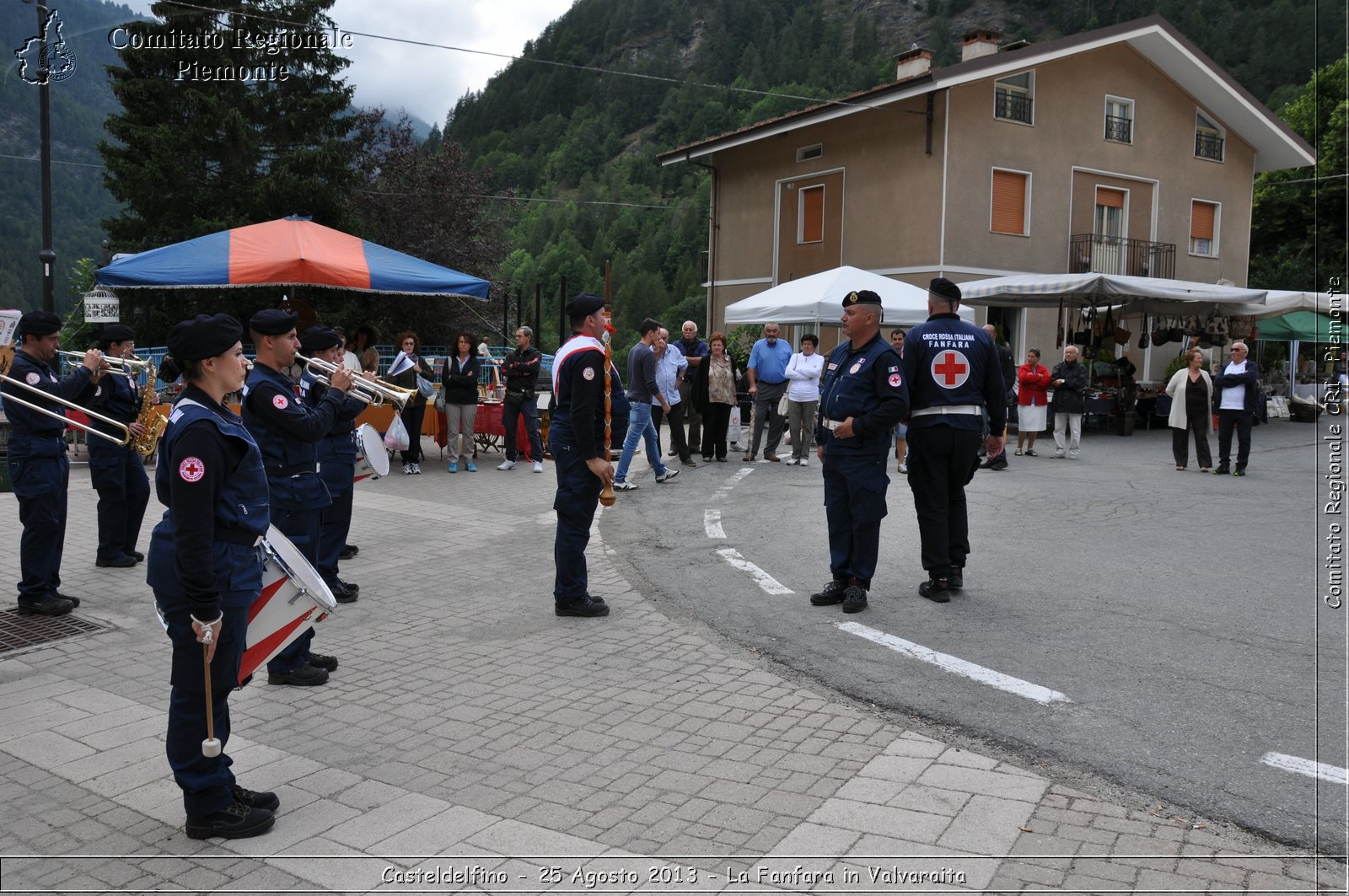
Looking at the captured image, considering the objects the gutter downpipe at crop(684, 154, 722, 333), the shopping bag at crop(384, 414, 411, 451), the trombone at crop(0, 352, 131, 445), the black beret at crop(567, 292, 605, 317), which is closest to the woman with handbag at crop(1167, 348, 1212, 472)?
the shopping bag at crop(384, 414, 411, 451)

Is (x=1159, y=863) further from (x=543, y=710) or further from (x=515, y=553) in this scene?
(x=515, y=553)

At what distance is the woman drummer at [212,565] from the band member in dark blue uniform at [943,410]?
426 centimetres

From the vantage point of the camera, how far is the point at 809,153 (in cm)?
2883

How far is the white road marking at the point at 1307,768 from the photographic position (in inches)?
155

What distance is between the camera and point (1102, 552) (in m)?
8.34

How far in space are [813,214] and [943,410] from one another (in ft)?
76.3

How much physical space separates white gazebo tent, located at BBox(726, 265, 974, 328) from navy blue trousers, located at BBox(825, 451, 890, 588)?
32.8 feet

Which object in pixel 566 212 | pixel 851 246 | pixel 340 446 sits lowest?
pixel 340 446

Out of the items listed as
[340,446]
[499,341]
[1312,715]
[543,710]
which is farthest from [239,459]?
[499,341]

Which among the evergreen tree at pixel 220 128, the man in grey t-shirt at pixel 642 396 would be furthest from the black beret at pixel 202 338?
the evergreen tree at pixel 220 128

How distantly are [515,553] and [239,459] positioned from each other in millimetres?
5121

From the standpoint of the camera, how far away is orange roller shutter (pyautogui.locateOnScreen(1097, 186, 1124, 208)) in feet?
92.4

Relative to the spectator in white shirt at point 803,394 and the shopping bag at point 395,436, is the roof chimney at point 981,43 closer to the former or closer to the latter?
the spectator in white shirt at point 803,394

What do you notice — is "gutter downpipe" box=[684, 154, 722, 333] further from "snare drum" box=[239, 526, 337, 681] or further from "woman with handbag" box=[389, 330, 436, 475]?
"snare drum" box=[239, 526, 337, 681]
